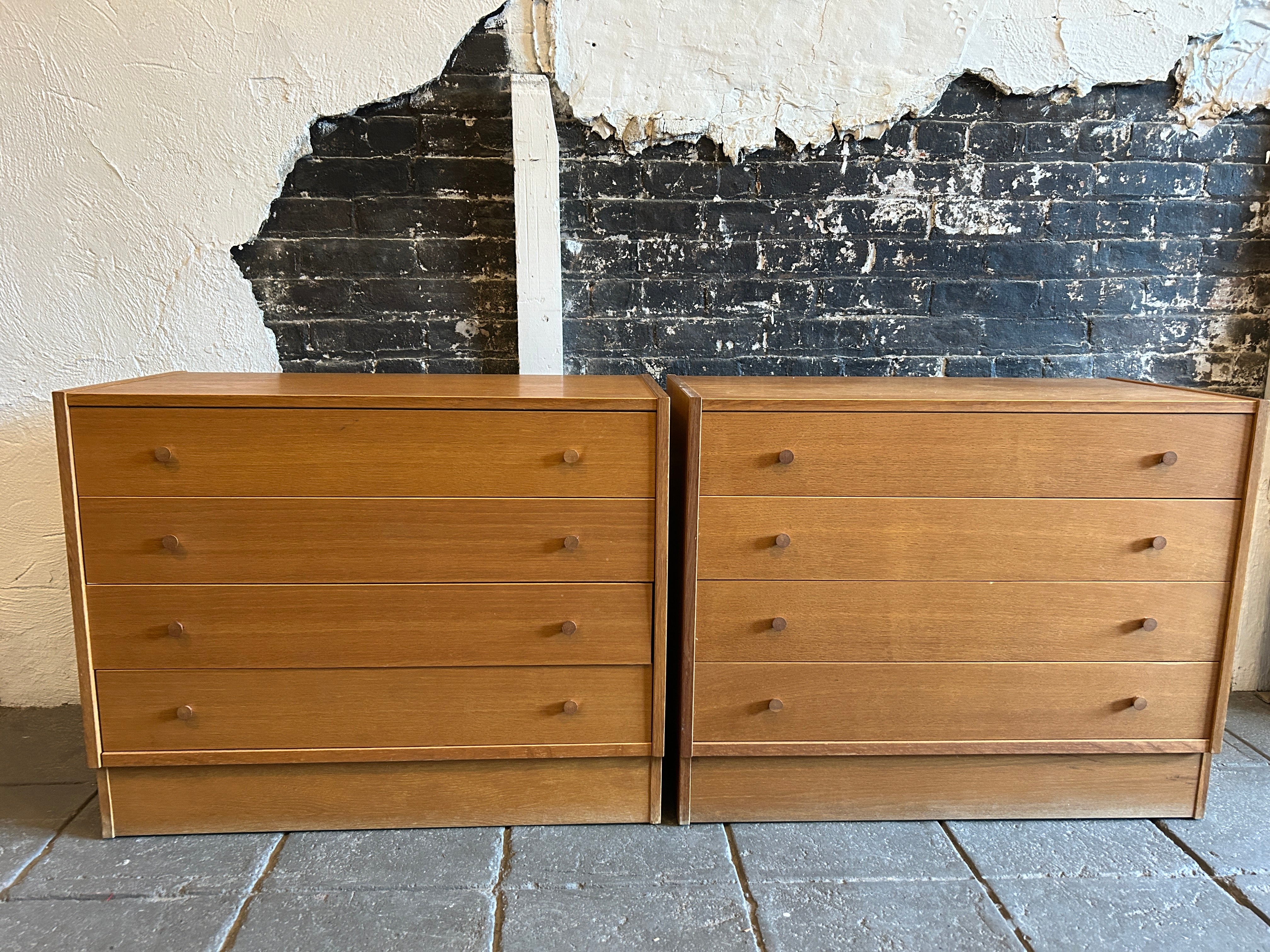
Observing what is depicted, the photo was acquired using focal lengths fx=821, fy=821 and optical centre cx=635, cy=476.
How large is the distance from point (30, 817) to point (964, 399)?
2178 millimetres

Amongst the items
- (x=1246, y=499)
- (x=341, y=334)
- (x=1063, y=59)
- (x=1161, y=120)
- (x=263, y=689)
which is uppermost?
(x=1063, y=59)

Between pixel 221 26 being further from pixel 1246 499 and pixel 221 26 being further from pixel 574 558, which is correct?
pixel 1246 499

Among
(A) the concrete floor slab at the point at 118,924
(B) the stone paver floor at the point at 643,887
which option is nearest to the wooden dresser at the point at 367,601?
(B) the stone paver floor at the point at 643,887

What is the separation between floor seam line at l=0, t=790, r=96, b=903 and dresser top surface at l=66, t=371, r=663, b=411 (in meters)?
0.92

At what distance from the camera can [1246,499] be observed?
1.70m

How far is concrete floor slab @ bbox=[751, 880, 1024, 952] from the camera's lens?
1.45m

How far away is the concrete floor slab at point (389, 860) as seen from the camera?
1.59 metres

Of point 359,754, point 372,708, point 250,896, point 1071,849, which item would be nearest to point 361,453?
point 372,708

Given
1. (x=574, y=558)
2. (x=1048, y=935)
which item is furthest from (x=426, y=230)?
(x=1048, y=935)

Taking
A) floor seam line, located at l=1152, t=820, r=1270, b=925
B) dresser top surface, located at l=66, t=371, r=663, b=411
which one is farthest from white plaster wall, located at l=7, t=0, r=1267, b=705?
floor seam line, located at l=1152, t=820, r=1270, b=925

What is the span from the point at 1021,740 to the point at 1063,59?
1.65 m

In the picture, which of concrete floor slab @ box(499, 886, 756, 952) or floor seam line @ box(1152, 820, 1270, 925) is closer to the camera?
concrete floor slab @ box(499, 886, 756, 952)

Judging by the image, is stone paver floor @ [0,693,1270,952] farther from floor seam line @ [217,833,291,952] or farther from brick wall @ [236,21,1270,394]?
brick wall @ [236,21,1270,394]

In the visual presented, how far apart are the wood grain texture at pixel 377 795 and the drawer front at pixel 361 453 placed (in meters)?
0.60
